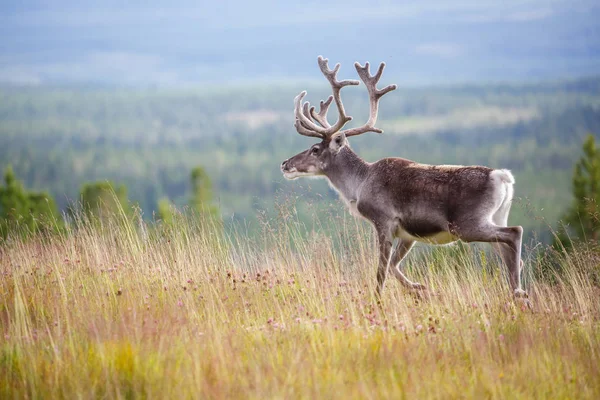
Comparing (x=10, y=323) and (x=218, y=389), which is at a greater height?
(x=10, y=323)

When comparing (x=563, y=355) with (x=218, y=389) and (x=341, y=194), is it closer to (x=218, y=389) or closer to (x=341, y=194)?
(x=218, y=389)

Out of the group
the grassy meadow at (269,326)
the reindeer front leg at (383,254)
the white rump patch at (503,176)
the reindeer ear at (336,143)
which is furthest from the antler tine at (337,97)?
the white rump patch at (503,176)

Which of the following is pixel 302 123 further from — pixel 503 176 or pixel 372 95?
pixel 503 176

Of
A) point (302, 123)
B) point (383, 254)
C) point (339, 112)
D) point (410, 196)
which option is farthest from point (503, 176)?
point (302, 123)

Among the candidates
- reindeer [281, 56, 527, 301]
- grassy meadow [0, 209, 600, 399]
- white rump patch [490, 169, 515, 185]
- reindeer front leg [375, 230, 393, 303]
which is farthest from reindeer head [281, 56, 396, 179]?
white rump patch [490, 169, 515, 185]

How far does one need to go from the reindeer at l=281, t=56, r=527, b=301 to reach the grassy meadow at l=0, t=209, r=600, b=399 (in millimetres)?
364

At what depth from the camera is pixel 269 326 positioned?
6.71 metres

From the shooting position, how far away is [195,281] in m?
8.24

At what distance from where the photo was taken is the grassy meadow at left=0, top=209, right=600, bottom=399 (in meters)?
5.55

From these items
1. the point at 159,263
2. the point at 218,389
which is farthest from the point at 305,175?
the point at 218,389

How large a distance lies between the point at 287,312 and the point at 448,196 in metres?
2.28

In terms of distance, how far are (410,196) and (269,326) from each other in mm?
2663

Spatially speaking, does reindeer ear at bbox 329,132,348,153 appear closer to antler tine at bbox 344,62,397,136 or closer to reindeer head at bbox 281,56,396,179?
reindeer head at bbox 281,56,396,179

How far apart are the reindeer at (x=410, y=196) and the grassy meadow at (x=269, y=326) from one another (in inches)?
14.3
